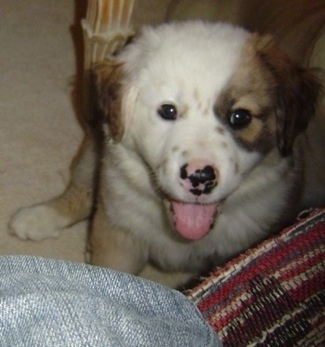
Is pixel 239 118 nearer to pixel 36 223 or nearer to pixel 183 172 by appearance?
pixel 183 172

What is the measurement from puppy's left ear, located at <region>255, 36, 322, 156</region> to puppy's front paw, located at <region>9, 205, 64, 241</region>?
2.31 ft

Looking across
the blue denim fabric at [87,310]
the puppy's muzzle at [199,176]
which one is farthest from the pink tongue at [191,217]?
the blue denim fabric at [87,310]

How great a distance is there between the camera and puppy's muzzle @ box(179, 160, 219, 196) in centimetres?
120

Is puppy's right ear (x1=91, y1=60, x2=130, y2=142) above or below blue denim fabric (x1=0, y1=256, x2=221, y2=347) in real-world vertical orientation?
below

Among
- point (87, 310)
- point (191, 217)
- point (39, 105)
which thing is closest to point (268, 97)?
point (191, 217)

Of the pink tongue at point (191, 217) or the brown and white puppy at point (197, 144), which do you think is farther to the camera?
the pink tongue at point (191, 217)

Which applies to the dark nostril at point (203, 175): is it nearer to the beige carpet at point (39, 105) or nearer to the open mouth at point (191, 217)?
the open mouth at point (191, 217)

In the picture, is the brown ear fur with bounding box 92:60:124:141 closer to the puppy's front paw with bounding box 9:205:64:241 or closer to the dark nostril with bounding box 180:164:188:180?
the dark nostril with bounding box 180:164:188:180

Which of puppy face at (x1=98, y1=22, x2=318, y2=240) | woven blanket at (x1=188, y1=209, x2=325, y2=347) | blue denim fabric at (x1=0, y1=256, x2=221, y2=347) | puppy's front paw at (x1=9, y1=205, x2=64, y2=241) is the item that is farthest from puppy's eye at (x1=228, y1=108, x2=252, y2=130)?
puppy's front paw at (x1=9, y1=205, x2=64, y2=241)

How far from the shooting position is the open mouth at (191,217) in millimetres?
1377

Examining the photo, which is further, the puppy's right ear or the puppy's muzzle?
the puppy's right ear

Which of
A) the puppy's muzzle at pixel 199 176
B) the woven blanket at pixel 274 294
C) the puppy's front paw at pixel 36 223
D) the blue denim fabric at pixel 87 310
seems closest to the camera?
the blue denim fabric at pixel 87 310

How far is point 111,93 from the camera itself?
1.38 m

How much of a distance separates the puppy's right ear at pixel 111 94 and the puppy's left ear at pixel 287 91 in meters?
0.30
